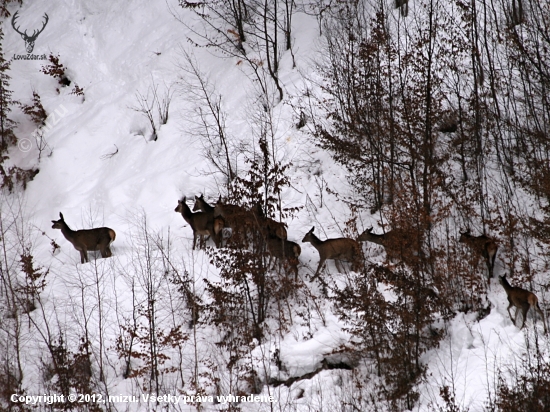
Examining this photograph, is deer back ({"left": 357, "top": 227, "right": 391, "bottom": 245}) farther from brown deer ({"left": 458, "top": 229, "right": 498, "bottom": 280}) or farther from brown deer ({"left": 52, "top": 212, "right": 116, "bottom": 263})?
brown deer ({"left": 52, "top": 212, "right": 116, "bottom": 263})

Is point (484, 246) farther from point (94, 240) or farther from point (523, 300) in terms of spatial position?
point (94, 240)

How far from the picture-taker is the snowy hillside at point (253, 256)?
1124 cm

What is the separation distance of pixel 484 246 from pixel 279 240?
217 inches

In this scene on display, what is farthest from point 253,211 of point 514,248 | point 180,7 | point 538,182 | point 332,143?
point 180,7

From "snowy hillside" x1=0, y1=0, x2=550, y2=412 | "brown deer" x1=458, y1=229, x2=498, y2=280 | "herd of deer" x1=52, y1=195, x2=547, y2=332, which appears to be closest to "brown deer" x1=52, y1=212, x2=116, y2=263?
"herd of deer" x1=52, y1=195, x2=547, y2=332

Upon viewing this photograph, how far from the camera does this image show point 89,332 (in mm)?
13680

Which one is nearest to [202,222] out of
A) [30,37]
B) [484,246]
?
[484,246]

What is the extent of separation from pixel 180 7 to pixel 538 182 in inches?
867

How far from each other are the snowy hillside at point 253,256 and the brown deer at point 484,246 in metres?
0.18

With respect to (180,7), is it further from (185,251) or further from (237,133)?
(185,251)

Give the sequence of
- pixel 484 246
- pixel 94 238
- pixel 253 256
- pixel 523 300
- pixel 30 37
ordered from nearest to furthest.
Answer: pixel 523 300 < pixel 484 246 < pixel 253 256 < pixel 94 238 < pixel 30 37

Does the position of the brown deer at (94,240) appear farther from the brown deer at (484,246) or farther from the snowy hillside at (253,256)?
the brown deer at (484,246)

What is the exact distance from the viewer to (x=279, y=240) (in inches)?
543

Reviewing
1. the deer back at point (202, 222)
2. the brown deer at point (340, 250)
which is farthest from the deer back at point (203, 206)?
the brown deer at point (340, 250)
